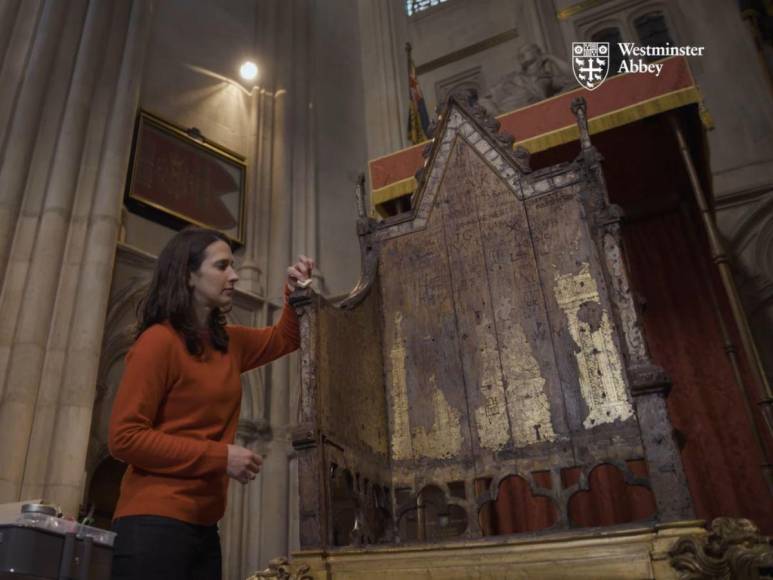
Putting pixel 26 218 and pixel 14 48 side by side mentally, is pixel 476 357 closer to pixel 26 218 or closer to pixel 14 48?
pixel 26 218

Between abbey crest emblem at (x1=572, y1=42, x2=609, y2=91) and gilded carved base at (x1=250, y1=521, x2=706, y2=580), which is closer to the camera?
gilded carved base at (x1=250, y1=521, x2=706, y2=580)

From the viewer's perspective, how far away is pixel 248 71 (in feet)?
26.5

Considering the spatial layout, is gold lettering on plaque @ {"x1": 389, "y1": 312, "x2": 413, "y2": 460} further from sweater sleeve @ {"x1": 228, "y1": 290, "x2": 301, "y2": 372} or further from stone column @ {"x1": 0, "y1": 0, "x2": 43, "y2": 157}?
stone column @ {"x1": 0, "y1": 0, "x2": 43, "y2": 157}

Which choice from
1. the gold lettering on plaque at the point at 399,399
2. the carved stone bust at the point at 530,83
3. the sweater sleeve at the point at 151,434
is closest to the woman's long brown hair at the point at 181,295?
the sweater sleeve at the point at 151,434

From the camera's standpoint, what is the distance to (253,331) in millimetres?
1825

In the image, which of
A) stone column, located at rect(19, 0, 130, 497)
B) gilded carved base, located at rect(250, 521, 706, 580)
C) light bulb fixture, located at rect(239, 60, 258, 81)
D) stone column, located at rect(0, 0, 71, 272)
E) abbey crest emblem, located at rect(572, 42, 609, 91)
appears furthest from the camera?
light bulb fixture, located at rect(239, 60, 258, 81)

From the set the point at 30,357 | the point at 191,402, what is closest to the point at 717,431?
the point at 191,402

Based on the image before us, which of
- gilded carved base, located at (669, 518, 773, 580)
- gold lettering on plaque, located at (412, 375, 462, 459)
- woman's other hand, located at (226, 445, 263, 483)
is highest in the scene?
gold lettering on plaque, located at (412, 375, 462, 459)

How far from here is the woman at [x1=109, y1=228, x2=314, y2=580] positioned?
1.21 meters

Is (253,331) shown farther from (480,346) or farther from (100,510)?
(100,510)

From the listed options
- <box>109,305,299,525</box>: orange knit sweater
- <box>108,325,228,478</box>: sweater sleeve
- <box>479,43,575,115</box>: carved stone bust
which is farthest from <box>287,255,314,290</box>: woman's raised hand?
<box>479,43,575,115</box>: carved stone bust

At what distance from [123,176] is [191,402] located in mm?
4926

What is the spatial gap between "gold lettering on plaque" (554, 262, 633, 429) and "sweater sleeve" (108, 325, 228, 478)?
1493mm

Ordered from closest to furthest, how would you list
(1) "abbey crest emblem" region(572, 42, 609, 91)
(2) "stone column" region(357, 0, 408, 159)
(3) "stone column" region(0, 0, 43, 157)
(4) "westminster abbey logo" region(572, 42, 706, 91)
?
1. (3) "stone column" region(0, 0, 43, 157)
2. (4) "westminster abbey logo" region(572, 42, 706, 91)
3. (1) "abbey crest emblem" region(572, 42, 609, 91)
4. (2) "stone column" region(357, 0, 408, 159)
